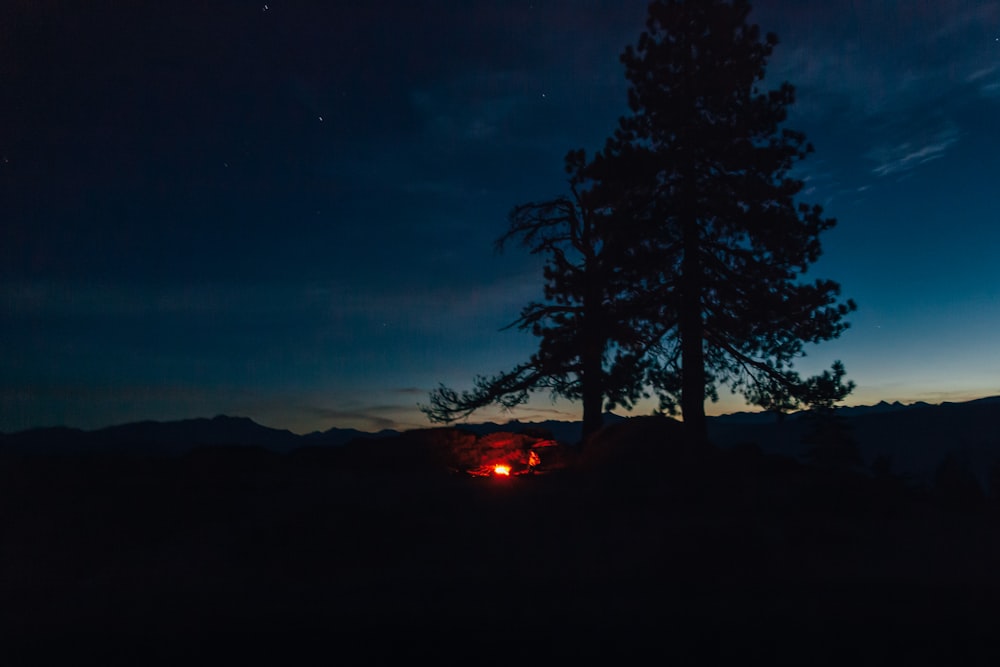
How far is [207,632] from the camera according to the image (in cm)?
611

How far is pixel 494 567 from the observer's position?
8000 millimetres

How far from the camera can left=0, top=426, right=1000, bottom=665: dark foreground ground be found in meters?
5.74

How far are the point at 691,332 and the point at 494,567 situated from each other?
34.9ft

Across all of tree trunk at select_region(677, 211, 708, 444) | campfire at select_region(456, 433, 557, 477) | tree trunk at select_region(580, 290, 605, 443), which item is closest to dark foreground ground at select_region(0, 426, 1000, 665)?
campfire at select_region(456, 433, 557, 477)

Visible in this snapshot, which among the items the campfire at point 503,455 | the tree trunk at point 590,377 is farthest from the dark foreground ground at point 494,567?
the tree trunk at point 590,377

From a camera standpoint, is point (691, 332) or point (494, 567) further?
point (691, 332)

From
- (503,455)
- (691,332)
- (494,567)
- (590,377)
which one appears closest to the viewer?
(494,567)

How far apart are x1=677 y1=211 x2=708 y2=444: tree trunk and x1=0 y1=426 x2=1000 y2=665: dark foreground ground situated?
354 centimetres

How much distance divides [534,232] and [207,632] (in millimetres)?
16247

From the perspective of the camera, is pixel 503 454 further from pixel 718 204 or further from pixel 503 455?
pixel 718 204

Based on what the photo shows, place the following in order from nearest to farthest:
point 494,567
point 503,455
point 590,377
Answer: point 494,567 → point 503,455 → point 590,377

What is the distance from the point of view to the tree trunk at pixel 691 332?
1658 cm

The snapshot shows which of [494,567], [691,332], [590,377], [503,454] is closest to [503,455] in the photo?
[503,454]

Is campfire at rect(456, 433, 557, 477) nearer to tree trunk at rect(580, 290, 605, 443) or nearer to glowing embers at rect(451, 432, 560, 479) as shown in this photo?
glowing embers at rect(451, 432, 560, 479)
